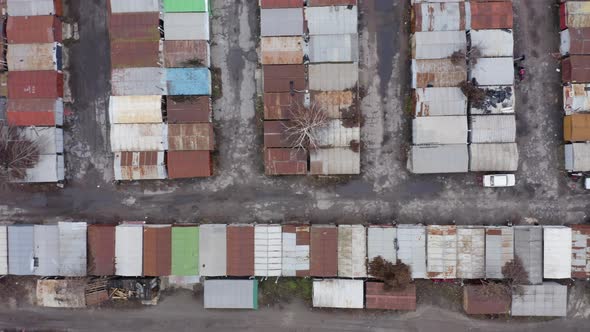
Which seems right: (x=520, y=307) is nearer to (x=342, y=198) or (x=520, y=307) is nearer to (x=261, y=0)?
(x=342, y=198)

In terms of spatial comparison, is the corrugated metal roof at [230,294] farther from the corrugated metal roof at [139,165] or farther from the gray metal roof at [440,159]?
the gray metal roof at [440,159]

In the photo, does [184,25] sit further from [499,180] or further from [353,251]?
[499,180]

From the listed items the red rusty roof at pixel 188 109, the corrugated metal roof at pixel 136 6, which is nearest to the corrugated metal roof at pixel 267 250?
the red rusty roof at pixel 188 109

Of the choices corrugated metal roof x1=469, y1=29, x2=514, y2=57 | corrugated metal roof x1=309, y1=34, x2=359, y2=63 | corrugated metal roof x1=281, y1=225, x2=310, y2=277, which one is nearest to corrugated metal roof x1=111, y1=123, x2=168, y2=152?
corrugated metal roof x1=281, y1=225, x2=310, y2=277

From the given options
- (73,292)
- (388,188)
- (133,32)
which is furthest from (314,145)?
(73,292)

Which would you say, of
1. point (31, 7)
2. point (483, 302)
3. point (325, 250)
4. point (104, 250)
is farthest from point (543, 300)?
point (31, 7)
